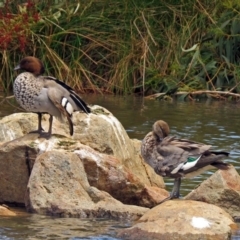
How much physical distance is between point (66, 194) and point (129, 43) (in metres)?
11.5

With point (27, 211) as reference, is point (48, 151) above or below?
above

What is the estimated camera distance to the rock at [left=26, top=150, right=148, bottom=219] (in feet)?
26.7

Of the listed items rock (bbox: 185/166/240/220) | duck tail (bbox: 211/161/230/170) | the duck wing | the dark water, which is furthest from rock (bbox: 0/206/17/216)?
duck tail (bbox: 211/161/230/170)

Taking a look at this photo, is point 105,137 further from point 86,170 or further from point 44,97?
point 44,97

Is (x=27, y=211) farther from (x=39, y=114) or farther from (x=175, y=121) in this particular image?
(x=175, y=121)

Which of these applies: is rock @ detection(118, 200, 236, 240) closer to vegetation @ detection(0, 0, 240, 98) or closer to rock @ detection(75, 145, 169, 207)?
rock @ detection(75, 145, 169, 207)

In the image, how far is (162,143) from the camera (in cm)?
823

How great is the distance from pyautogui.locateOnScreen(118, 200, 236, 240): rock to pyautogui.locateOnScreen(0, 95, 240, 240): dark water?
19cm

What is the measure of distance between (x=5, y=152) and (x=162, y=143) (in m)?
1.45

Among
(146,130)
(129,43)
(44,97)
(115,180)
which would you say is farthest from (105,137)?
(129,43)

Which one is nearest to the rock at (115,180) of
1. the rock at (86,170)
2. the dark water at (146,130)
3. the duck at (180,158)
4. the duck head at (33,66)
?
the rock at (86,170)

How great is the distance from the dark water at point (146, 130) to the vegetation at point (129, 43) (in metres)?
0.95

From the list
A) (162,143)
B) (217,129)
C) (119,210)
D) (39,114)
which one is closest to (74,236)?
(119,210)

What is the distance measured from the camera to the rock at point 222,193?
27.3 feet
